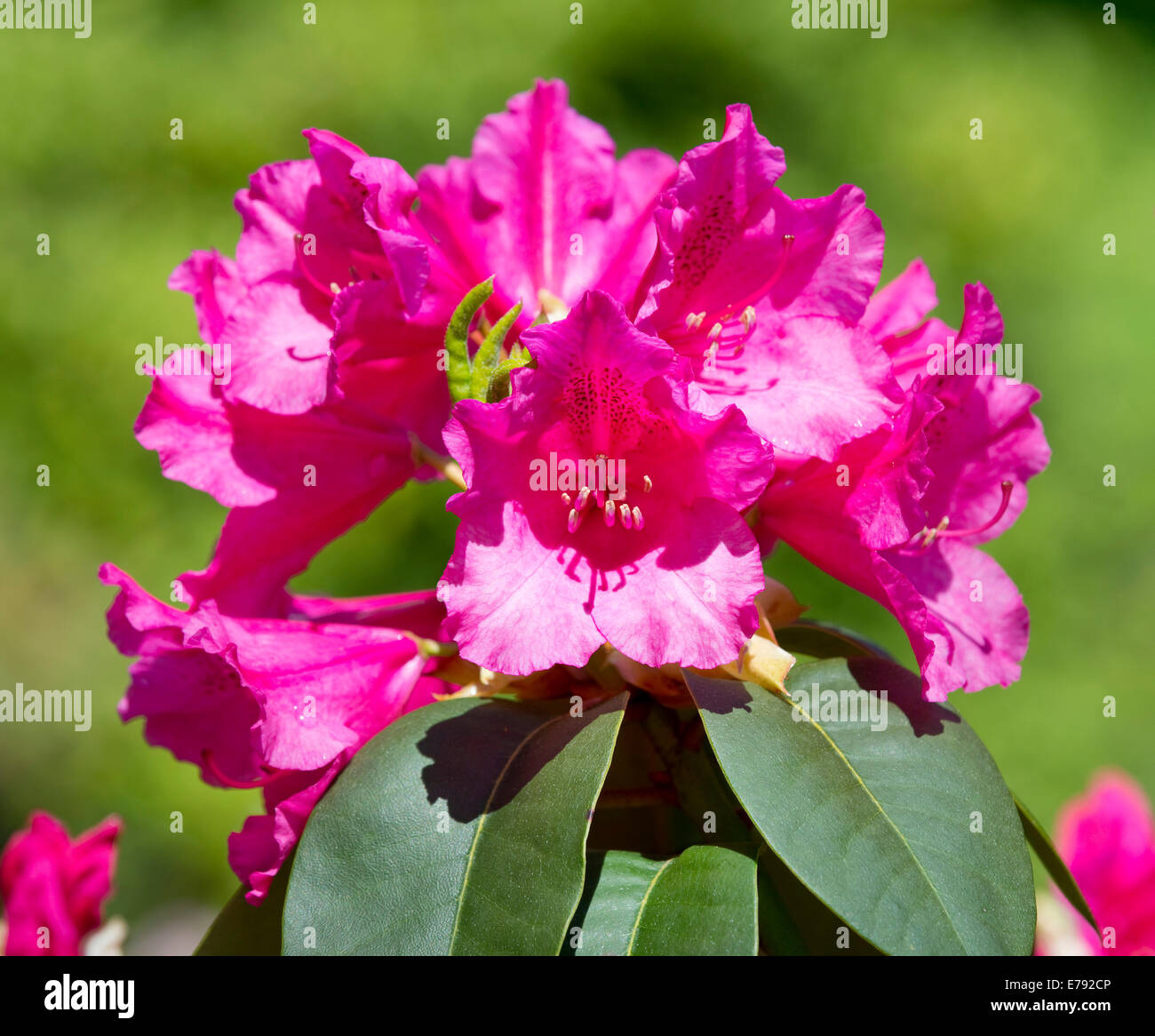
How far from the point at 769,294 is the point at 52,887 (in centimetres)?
79

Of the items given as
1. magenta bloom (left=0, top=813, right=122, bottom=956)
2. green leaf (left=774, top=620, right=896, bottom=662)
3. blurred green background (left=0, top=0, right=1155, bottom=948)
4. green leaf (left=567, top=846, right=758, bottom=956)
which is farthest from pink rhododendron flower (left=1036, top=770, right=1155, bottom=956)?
blurred green background (left=0, top=0, right=1155, bottom=948)

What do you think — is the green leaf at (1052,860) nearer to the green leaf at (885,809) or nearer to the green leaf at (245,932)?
the green leaf at (885,809)

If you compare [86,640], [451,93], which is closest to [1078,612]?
[451,93]

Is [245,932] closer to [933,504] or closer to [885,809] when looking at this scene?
[885,809]

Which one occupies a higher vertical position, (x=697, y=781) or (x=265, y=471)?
(x=265, y=471)

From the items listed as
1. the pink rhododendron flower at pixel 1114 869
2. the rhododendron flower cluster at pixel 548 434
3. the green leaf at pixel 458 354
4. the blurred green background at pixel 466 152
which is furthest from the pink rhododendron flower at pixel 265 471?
the blurred green background at pixel 466 152

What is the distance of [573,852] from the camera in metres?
0.64

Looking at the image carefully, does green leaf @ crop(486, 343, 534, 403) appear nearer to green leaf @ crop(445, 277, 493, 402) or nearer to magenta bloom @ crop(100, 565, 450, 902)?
green leaf @ crop(445, 277, 493, 402)

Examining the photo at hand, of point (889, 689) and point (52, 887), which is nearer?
point (889, 689)

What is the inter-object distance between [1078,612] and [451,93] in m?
2.18

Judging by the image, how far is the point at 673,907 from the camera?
26.6 inches

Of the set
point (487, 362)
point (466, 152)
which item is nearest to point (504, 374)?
point (487, 362)

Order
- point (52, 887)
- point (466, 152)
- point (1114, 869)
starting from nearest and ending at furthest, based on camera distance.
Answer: point (52, 887)
point (1114, 869)
point (466, 152)
